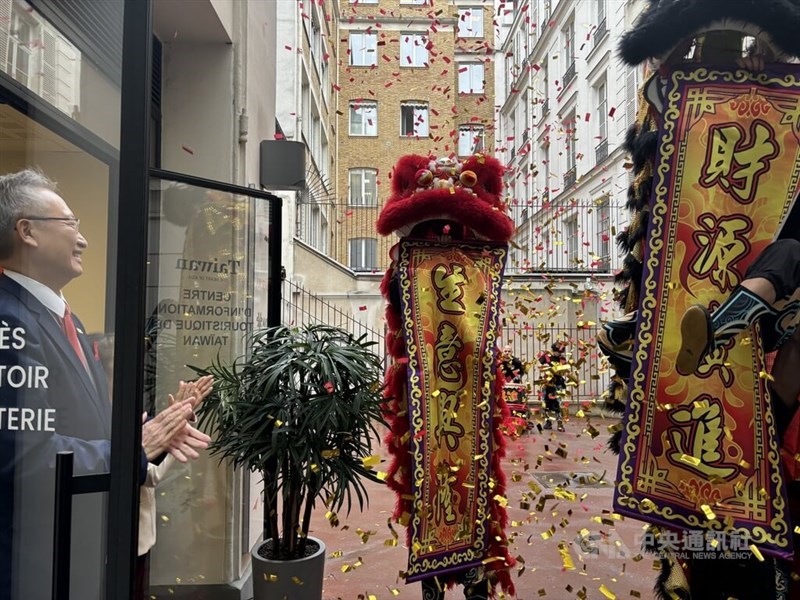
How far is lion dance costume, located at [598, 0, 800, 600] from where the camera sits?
5.32 feet

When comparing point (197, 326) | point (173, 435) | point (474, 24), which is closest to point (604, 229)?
point (474, 24)

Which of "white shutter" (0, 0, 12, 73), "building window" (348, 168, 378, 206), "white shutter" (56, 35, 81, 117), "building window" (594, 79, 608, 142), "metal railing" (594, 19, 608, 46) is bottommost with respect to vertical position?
"white shutter" (56, 35, 81, 117)

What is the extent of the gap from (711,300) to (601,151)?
11432mm

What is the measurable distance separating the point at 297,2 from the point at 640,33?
434 inches

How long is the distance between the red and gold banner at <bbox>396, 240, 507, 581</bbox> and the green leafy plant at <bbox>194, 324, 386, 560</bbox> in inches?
13.1

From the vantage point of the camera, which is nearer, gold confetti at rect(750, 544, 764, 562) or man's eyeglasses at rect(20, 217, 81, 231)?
man's eyeglasses at rect(20, 217, 81, 231)

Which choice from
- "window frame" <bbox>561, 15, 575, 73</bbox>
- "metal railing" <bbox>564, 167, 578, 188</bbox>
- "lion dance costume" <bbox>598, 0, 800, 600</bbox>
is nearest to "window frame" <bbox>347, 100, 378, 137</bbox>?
"window frame" <bbox>561, 15, 575, 73</bbox>

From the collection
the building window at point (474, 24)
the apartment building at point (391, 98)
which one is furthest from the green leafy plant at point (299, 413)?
the building window at point (474, 24)

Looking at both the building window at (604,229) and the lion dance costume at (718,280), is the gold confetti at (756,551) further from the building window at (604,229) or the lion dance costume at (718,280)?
the building window at (604,229)

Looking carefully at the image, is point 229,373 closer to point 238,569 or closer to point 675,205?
point 238,569

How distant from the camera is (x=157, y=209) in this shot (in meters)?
3.03

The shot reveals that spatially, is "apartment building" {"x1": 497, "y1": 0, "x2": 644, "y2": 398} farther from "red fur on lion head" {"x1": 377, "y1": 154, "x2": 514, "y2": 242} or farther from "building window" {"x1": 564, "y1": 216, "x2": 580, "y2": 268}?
"red fur on lion head" {"x1": 377, "y1": 154, "x2": 514, "y2": 242}

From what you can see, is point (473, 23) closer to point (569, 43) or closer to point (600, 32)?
point (569, 43)

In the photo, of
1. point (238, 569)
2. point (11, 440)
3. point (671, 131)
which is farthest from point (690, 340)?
point (238, 569)
